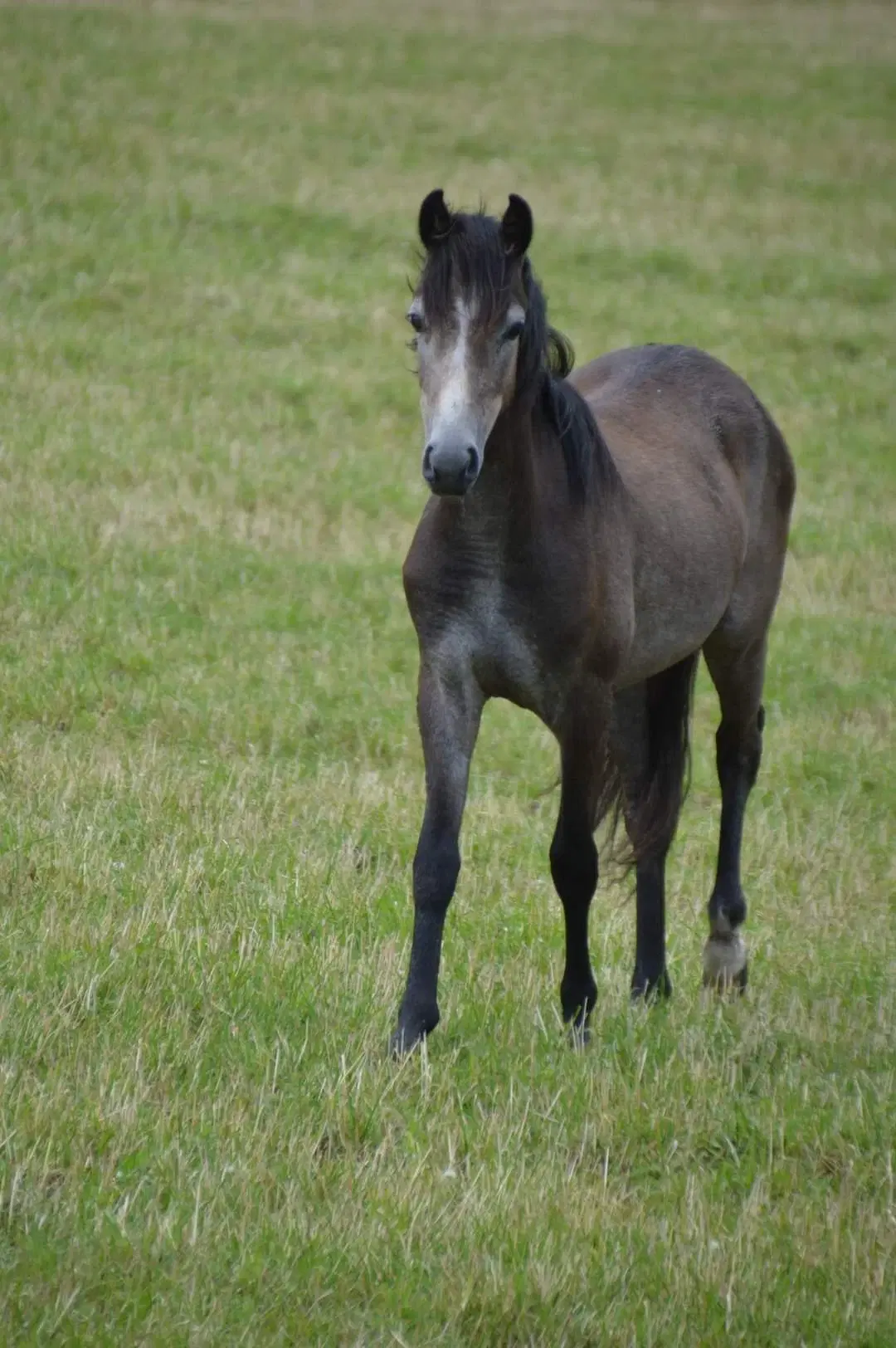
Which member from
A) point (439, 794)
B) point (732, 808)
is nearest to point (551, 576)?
point (439, 794)

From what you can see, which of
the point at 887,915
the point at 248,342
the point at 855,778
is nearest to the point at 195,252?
the point at 248,342

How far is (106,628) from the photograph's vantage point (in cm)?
973

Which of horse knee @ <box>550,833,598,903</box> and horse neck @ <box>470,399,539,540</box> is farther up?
horse neck @ <box>470,399,539,540</box>

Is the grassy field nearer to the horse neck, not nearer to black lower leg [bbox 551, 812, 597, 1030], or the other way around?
black lower leg [bbox 551, 812, 597, 1030]

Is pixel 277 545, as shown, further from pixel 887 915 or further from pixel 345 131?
pixel 345 131

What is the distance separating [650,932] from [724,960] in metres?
0.35

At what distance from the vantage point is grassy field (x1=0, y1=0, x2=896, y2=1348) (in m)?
3.69

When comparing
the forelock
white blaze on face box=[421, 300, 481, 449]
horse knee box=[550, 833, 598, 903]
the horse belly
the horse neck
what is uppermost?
the forelock

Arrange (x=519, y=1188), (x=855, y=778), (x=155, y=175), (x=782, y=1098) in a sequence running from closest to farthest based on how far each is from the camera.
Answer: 1. (x=519, y=1188)
2. (x=782, y=1098)
3. (x=855, y=778)
4. (x=155, y=175)

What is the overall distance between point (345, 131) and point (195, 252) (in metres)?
7.14

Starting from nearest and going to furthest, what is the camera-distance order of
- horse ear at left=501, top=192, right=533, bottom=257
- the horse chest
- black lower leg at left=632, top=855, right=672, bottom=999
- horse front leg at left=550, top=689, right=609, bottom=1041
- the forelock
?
the forelock, horse ear at left=501, top=192, right=533, bottom=257, the horse chest, horse front leg at left=550, top=689, right=609, bottom=1041, black lower leg at left=632, top=855, right=672, bottom=999

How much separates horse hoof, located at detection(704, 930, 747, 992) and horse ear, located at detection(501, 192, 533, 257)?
286 centimetres

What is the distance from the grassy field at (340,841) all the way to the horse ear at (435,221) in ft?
7.28

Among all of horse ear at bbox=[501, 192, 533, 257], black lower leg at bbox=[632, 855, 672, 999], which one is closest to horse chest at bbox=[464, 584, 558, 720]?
horse ear at bbox=[501, 192, 533, 257]
